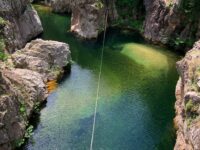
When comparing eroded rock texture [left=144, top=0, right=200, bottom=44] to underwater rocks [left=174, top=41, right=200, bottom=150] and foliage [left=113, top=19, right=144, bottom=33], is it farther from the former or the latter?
underwater rocks [left=174, top=41, right=200, bottom=150]

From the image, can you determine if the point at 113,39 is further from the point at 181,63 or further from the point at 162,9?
the point at 181,63

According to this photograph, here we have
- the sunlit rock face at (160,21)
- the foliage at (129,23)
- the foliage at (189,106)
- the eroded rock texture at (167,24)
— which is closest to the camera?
the foliage at (189,106)

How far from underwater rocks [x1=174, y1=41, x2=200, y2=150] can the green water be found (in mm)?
2814

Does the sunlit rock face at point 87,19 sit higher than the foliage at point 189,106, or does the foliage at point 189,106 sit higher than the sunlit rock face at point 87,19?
the foliage at point 189,106

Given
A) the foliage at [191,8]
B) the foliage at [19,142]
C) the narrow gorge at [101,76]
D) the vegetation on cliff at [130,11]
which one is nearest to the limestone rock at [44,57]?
the narrow gorge at [101,76]

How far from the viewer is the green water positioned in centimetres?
3875

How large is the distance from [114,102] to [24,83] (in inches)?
409

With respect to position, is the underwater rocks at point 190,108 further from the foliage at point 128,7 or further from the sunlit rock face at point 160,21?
the foliage at point 128,7

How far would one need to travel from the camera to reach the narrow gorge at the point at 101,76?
37.6m

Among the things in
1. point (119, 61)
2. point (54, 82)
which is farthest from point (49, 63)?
point (119, 61)

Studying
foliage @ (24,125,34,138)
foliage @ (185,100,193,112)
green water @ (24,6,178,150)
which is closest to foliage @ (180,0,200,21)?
green water @ (24,6,178,150)

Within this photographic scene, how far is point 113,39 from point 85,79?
1752 cm

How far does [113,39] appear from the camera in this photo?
220 feet

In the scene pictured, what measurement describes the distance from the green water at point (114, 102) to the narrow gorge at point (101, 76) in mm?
100
